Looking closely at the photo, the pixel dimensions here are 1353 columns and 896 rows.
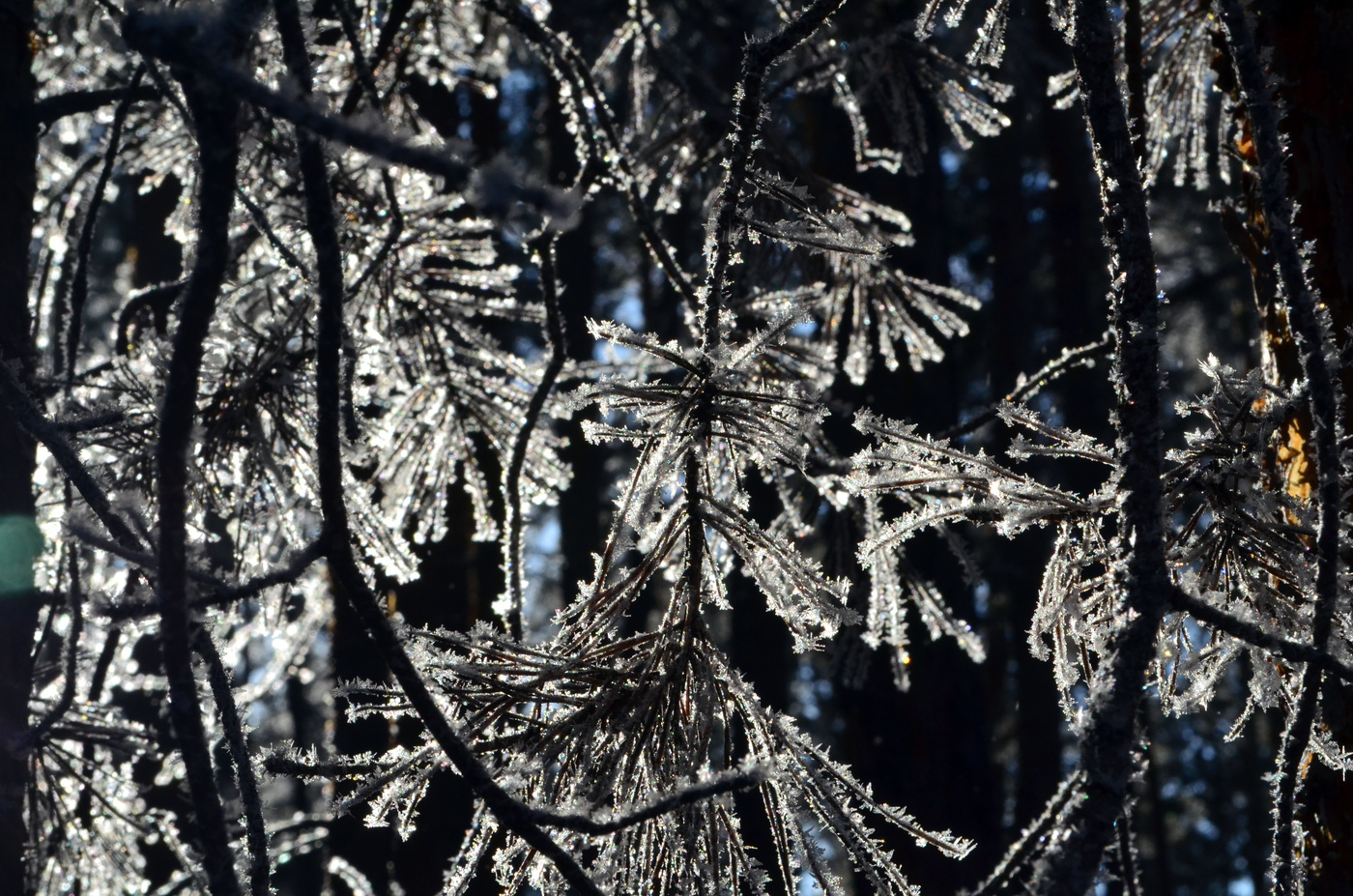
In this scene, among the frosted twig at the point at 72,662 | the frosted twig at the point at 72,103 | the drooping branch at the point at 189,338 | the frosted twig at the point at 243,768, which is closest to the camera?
the drooping branch at the point at 189,338

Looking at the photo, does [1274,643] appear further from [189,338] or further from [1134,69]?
[1134,69]

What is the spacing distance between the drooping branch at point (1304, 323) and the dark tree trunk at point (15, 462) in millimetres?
2224

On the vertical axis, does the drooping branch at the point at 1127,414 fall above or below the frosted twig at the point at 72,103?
below

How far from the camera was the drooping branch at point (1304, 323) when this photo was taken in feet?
4.12

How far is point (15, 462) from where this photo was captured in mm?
2285

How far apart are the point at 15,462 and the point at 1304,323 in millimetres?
2511

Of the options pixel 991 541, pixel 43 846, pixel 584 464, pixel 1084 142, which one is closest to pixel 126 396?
pixel 43 846

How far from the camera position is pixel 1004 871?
1404 mm

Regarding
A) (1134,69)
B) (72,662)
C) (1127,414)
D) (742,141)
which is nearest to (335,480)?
(742,141)

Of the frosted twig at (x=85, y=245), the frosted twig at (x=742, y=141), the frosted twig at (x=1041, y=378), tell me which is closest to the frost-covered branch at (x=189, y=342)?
the frosted twig at (x=742, y=141)

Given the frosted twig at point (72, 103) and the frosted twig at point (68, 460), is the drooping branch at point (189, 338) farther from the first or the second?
the frosted twig at point (72, 103)

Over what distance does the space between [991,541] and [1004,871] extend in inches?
416

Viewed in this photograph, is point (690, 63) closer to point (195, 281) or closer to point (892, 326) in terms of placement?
point (892, 326)

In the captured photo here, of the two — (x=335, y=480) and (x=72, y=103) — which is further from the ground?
(x=72, y=103)
